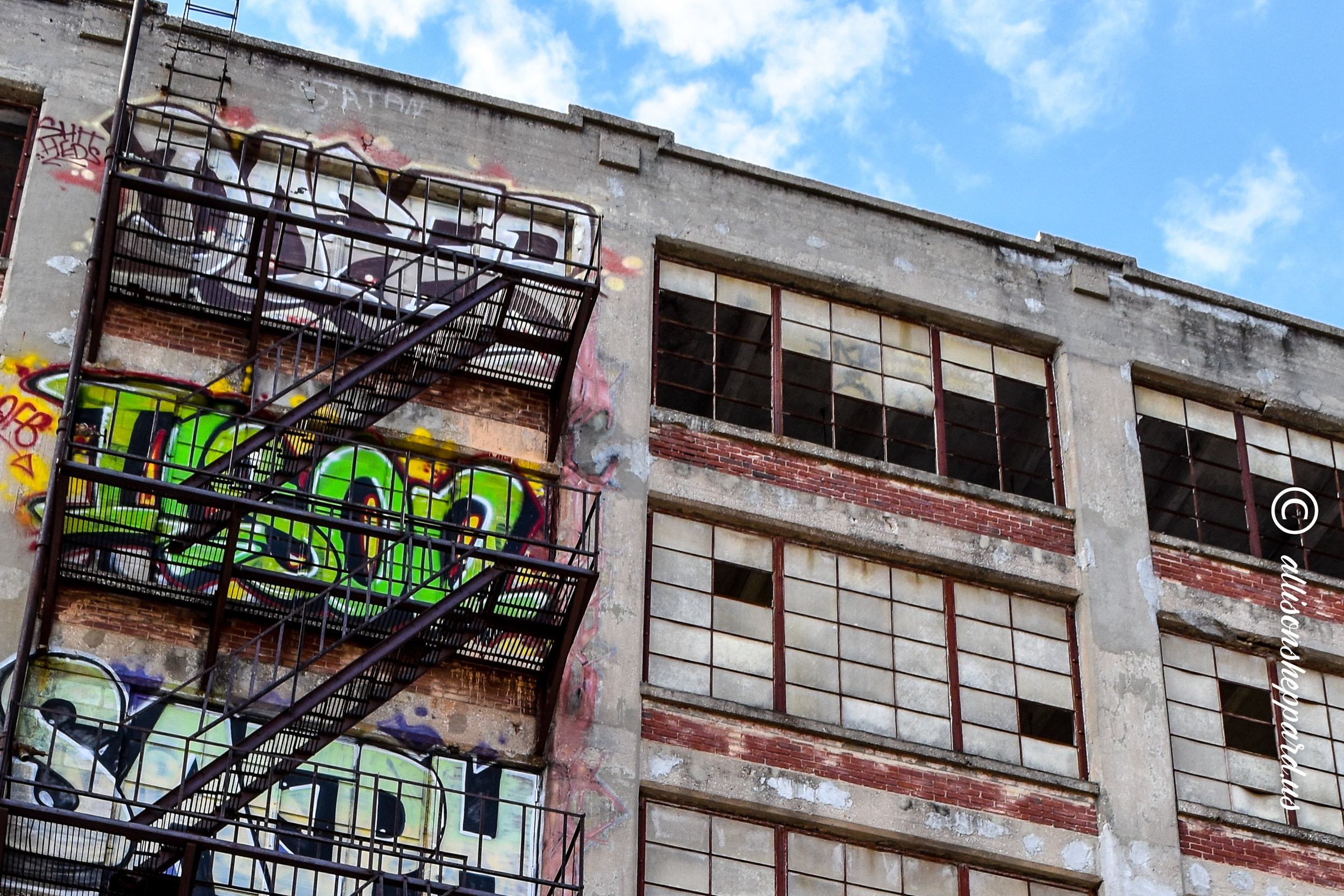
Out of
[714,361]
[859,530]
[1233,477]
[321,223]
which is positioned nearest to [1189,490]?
[1233,477]

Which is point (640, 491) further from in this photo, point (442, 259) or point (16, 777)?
point (16, 777)

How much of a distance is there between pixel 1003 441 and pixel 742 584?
4.15 meters

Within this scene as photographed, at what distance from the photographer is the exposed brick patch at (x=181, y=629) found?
18734mm

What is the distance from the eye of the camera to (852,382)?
922 inches

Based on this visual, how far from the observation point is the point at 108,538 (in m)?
18.8

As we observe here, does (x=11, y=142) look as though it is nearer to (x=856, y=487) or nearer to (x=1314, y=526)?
(x=856, y=487)

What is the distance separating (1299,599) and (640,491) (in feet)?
26.2

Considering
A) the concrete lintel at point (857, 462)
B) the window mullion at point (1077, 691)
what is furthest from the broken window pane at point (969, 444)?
the window mullion at point (1077, 691)

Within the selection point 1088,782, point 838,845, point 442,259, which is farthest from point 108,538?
point 1088,782

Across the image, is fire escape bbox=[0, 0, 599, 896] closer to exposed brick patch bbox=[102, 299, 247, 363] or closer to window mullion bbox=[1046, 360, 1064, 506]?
exposed brick patch bbox=[102, 299, 247, 363]

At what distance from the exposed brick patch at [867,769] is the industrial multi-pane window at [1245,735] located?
5.58 ft

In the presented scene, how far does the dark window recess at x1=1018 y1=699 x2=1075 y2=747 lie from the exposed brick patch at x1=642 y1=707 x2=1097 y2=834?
765mm

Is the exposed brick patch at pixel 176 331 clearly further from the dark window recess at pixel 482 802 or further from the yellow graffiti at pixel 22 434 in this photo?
the dark window recess at pixel 482 802

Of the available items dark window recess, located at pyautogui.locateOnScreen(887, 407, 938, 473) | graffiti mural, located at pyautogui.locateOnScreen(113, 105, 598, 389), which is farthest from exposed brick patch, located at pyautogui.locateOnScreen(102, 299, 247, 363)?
dark window recess, located at pyautogui.locateOnScreen(887, 407, 938, 473)
